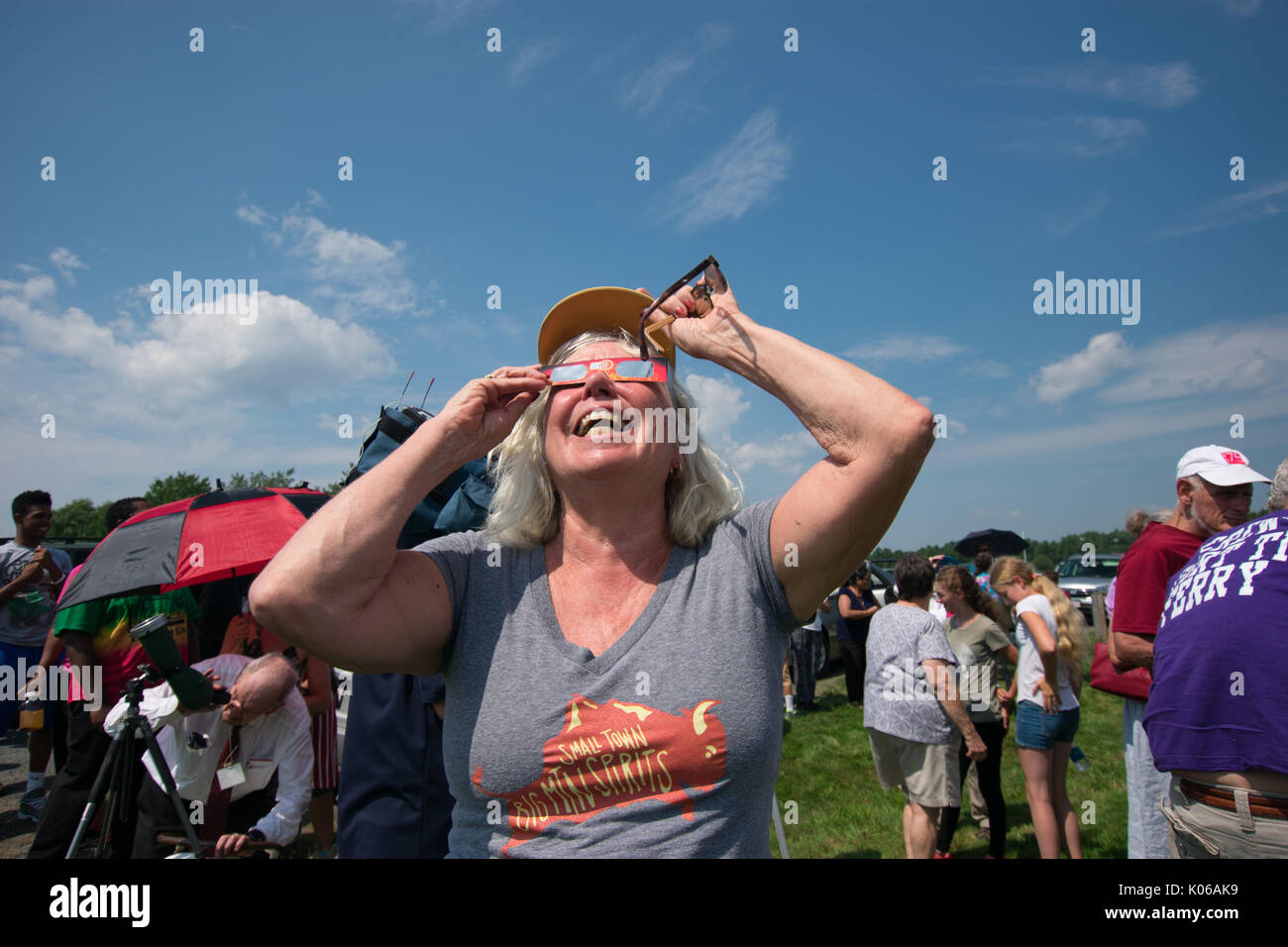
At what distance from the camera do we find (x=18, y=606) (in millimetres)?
6461

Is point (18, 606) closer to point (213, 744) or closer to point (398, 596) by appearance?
point (213, 744)

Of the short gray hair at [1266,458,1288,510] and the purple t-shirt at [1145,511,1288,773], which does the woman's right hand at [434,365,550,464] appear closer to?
the purple t-shirt at [1145,511,1288,773]

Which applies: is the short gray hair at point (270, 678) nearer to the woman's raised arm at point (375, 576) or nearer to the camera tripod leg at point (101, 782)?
the camera tripod leg at point (101, 782)

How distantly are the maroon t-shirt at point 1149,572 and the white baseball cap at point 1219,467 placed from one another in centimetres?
29

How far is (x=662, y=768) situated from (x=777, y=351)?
941mm

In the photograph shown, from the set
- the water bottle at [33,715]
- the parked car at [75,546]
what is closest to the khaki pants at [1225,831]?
the water bottle at [33,715]

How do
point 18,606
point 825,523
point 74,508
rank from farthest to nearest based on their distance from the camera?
1. point 74,508
2. point 18,606
3. point 825,523

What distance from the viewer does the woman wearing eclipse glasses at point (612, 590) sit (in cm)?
149

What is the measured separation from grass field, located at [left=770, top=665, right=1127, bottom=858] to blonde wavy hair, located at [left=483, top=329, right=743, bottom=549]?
4.39 meters

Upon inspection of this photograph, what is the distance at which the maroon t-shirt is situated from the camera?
3.43m

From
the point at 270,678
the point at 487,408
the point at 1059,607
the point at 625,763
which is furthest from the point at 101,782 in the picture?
the point at 1059,607

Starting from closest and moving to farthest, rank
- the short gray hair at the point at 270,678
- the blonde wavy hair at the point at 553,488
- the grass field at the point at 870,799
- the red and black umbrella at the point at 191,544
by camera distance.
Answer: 1. the blonde wavy hair at the point at 553,488
2. the short gray hair at the point at 270,678
3. the red and black umbrella at the point at 191,544
4. the grass field at the point at 870,799

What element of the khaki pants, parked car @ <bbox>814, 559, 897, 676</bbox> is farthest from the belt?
parked car @ <bbox>814, 559, 897, 676</bbox>
